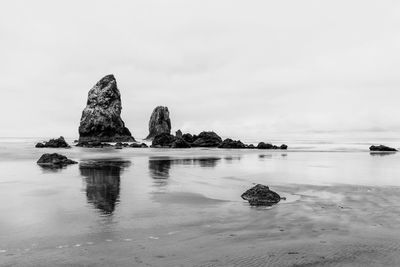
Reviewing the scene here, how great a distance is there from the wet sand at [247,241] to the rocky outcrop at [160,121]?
423 ft

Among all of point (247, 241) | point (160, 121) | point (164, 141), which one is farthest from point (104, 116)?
point (247, 241)

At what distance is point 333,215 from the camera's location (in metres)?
11.6

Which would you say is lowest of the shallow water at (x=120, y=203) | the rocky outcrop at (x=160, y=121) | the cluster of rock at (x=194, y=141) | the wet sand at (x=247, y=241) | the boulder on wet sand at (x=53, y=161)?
the wet sand at (x=247, y=241)

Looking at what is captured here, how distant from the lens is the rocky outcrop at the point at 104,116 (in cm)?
11450

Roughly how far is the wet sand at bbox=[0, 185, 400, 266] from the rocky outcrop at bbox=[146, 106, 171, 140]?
5078 inches

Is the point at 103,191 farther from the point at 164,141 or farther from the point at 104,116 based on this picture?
the point at 104,116

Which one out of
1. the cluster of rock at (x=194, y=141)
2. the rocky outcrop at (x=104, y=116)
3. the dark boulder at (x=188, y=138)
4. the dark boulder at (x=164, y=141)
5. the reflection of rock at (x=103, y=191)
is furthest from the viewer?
the rocky outcrop at (x=104, y=116)

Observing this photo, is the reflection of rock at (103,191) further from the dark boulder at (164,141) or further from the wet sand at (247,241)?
the dark boulder at (164,141)

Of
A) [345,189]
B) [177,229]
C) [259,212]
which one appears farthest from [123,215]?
[345,189]

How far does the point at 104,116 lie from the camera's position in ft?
379

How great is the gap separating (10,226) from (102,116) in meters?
109

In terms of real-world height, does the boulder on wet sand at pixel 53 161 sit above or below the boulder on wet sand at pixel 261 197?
above

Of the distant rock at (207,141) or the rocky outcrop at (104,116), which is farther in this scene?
the rocky outcrop at (104,116)

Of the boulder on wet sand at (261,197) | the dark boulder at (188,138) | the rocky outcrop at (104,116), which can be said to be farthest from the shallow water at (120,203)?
the rocky outcrop at (104,116)
